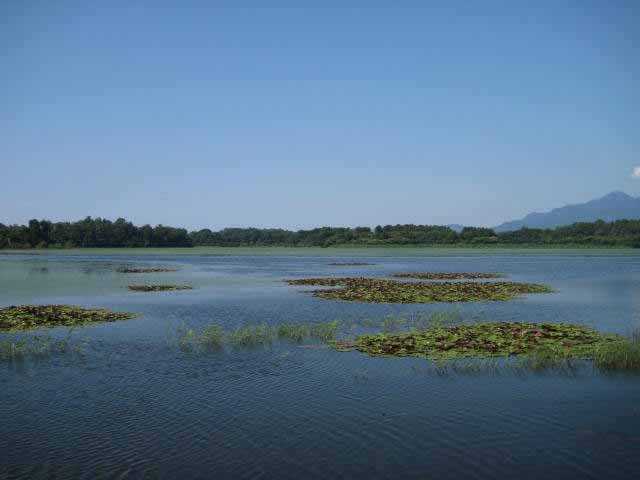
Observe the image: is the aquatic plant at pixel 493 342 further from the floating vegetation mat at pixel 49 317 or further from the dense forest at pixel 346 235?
the dense forest at pixel 346 235

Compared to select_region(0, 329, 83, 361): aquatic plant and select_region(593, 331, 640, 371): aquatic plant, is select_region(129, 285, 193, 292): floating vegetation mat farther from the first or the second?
select_region(593, 331, 640, 371): aquatic plant

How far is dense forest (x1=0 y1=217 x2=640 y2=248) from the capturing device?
425 ft

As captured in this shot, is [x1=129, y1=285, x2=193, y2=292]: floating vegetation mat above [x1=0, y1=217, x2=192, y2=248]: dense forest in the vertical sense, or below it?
below

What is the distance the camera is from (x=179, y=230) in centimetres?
15100

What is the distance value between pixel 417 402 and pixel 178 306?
1711cm

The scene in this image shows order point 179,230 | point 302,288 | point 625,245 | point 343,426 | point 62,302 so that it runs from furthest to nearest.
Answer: point 179,230 → point 625,245 → point 302,288 → point 62,302 → point 343,426

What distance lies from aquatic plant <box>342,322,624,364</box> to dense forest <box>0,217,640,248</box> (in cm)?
11545

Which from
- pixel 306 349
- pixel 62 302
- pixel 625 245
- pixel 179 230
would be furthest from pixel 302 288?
pixel 179 230

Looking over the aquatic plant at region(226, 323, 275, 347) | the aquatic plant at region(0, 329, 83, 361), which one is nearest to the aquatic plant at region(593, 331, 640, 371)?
the aquatic plant at region(226, 323, 275, 347)

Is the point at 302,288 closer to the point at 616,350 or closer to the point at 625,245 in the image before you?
the point at 616,350

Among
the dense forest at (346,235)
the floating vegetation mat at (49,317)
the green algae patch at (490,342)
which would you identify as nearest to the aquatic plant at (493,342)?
the green algae patch at (490,342)

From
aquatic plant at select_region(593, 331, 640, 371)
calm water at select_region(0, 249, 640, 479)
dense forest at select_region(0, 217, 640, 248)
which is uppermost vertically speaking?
dense forest at select_region(0, 217, 640, 248)

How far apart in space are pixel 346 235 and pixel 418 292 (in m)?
131

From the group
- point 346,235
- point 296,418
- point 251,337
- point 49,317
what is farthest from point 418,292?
point 346,235
